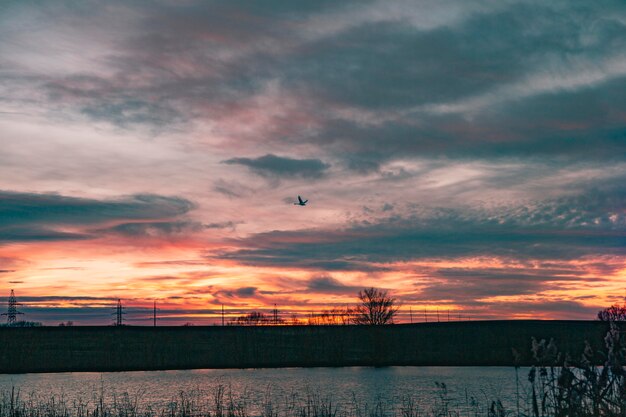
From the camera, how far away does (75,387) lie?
72.9m

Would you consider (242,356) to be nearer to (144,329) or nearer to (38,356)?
(144,329)

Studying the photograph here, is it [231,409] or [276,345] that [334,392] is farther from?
[276,345]

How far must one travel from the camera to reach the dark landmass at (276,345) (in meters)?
103

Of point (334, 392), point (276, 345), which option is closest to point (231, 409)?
point (334, 392)

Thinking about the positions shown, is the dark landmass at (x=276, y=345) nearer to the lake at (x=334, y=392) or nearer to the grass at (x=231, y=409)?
the lake at (x=334, y=392)

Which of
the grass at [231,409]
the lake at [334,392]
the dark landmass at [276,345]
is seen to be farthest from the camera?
the dark landmass at [276,345]

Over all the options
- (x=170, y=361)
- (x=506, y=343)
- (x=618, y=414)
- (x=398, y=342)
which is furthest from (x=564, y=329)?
(x=618, y=414)

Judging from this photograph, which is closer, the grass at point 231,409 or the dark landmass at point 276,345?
the grass at point 231,409

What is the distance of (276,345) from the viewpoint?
108500mm

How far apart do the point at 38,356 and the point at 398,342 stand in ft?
172

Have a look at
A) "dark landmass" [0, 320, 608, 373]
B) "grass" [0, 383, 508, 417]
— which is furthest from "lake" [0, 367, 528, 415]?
"dark landmass" [0, 320, 608, 373]

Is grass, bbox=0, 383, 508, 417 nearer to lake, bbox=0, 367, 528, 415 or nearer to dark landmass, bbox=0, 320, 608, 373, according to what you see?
lake, bbox=0, 367, 528, 415

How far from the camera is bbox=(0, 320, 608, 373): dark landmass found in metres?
103

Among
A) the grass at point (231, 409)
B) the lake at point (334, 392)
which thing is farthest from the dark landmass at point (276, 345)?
the grass at point (231, 409)
